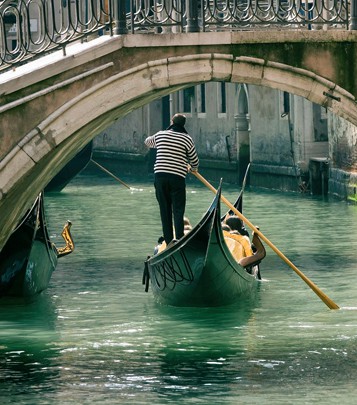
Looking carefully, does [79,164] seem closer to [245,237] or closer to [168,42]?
[245,237]

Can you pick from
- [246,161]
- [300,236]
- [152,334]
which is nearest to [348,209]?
[300,236]

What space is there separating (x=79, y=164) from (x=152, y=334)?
942cm

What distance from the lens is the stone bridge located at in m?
7.18

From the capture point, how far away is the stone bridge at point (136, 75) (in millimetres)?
7180

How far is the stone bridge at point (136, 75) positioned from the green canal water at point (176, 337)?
88cm

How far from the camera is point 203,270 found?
29.4 ft

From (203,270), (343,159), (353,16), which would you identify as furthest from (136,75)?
(343,159)

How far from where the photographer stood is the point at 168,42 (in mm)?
7297

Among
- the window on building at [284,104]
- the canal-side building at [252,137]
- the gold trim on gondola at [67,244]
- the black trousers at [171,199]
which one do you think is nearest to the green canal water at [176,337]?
the gold trim on gondola at [67,244]

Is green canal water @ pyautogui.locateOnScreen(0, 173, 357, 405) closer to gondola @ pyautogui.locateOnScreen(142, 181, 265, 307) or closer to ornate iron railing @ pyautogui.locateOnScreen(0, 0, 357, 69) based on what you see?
gondola @ pyautogui.locateOnScreen(142, 181, 265, 307)

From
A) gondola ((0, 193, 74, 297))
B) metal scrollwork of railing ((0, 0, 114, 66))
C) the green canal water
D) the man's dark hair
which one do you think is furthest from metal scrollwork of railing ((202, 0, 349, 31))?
gondola ((0, 193, 74, 297))

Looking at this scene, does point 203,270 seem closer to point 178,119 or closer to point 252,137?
point 178,119

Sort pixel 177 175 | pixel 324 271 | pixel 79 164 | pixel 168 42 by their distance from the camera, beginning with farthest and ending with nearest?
pixel 79 164 → pixel 324 271 → pixel 177 175 → pixel 168 42

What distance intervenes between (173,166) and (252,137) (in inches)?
366
